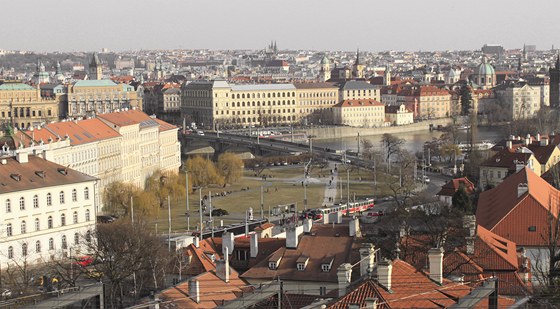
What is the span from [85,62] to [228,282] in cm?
16958

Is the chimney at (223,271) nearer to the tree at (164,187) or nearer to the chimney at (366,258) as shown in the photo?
the chimney at (366,258)

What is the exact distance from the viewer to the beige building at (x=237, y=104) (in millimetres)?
71188

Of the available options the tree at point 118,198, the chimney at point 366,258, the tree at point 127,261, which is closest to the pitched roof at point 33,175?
the tree at point 127,261

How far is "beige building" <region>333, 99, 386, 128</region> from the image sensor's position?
69.1m

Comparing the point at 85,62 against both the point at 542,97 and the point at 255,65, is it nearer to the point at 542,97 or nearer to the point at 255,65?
the point at 255,65

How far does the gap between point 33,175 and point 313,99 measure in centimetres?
5293

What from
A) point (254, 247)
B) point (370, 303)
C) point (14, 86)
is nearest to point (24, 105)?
point (14, 86)

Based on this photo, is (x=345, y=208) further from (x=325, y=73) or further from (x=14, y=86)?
(x=325, y=73)

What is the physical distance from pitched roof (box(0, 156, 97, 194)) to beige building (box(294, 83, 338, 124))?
162 feet

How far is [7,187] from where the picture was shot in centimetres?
2194

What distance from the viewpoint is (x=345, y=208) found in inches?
1119

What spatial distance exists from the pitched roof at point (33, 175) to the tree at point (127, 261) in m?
3.73

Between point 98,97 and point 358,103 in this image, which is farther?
point 358,103

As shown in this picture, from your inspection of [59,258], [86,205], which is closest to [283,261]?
[59,258]
